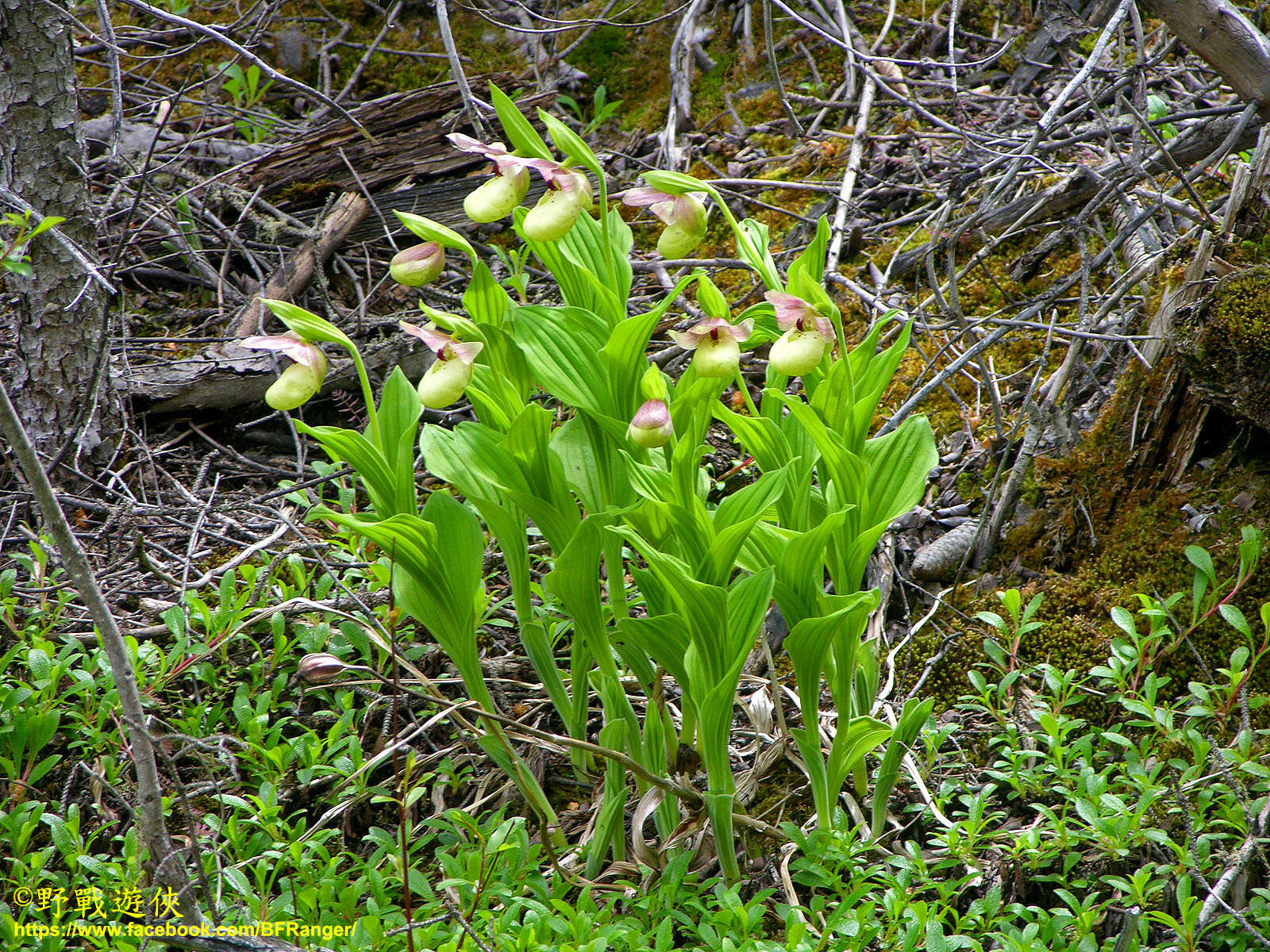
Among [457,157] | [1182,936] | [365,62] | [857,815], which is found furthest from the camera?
[365,62]

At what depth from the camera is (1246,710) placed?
4.91 feet

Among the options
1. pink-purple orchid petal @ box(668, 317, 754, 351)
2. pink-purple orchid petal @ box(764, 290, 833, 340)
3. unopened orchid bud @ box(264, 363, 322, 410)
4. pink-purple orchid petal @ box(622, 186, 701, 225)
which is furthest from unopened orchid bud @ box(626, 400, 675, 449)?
unopened orchid bud @ box(264, 363, 322, 410)

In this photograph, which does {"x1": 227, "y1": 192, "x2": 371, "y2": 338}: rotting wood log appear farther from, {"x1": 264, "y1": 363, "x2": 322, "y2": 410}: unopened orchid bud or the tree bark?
{"x1": 264, "y1": 363, "x2": 322, "y2": 410}: unopened orchid bud

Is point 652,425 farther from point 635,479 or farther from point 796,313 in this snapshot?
point 796,313

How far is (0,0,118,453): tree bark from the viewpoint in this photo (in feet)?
7.20

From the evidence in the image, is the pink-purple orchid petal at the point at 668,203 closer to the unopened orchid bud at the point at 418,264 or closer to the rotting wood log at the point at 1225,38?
the unopened orchid bud at the point at 418,264

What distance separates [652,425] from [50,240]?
72.6 inches

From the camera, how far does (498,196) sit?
137cm

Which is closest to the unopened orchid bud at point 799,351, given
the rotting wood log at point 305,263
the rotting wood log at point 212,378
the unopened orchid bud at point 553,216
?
the unopened orchid bud at point 553,216

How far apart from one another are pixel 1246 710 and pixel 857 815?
66cm

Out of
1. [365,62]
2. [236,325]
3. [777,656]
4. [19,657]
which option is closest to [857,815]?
[777,656]

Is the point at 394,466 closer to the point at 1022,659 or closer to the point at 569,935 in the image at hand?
the point at 569,935

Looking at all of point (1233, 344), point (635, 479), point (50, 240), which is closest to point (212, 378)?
point (50, 240)

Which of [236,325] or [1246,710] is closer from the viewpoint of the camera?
[1246,710]
